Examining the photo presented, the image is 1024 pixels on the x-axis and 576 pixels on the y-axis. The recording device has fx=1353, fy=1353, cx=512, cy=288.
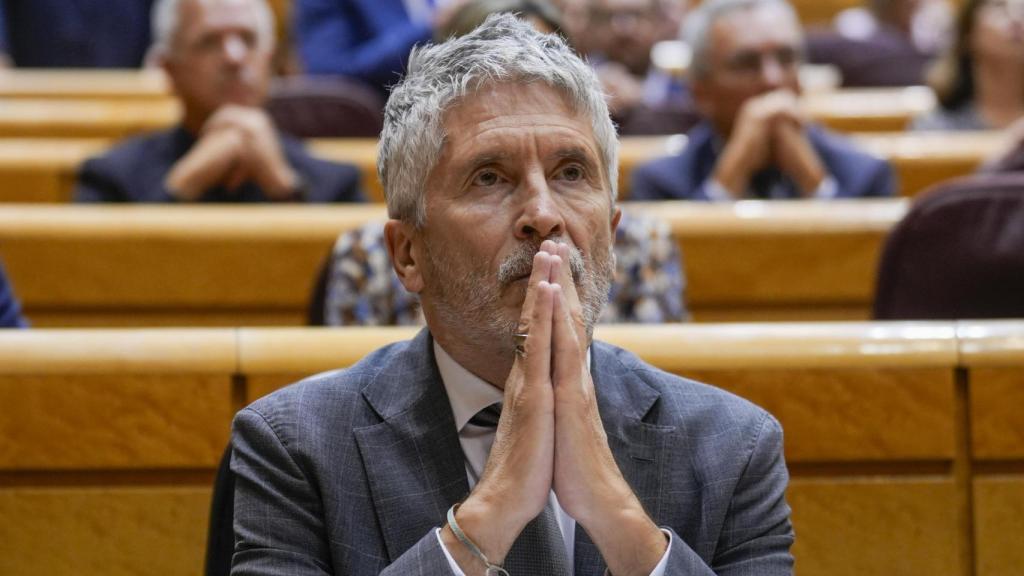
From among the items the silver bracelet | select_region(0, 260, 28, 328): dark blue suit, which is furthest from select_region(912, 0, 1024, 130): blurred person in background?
the silver bracelet

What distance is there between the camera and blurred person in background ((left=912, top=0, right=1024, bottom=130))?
2232 mm

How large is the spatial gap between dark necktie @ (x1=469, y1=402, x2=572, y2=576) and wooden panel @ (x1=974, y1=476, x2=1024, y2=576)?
409 millimetres

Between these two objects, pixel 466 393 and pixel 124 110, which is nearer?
pixel 466 393

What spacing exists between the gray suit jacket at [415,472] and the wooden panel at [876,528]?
0.24m

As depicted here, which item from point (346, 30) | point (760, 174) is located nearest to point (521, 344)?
point (760, 174)

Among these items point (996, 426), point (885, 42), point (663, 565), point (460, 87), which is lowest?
point (885, 42)

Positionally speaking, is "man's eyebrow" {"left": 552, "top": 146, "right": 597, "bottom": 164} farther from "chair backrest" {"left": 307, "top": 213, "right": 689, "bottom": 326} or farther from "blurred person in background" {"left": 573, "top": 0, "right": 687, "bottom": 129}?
"blurred person in background" {"left": 573, "top": 0, "right": 687, "bottom": 129}

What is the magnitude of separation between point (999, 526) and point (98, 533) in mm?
671

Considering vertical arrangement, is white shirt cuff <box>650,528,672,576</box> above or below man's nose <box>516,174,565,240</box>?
below

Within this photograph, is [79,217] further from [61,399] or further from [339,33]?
[339,33]

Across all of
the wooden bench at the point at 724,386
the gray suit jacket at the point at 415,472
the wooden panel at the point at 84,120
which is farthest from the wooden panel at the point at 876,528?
the wooden panel at the point at 84,120

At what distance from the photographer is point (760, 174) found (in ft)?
6.50

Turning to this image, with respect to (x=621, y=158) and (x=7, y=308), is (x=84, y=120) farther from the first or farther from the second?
(x=7, y=308)

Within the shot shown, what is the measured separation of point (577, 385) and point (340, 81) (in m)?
1.98
